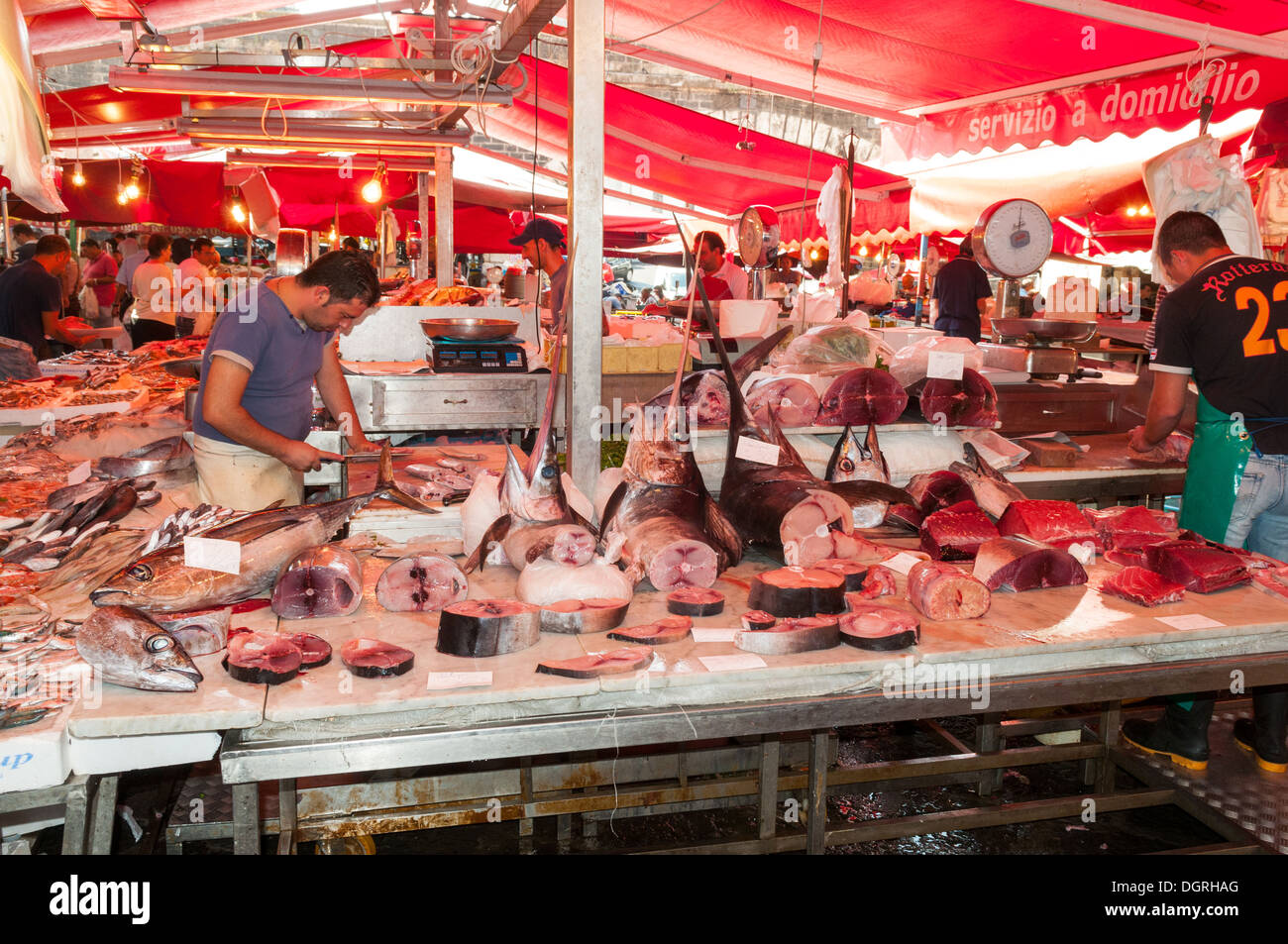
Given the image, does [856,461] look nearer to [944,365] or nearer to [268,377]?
[944,365]

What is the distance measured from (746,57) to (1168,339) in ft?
16.9

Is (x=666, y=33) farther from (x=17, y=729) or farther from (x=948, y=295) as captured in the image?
(x=17, y=729)

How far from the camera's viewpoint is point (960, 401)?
4.01 meters

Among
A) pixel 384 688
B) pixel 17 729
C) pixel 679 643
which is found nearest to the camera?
pixel 17 729

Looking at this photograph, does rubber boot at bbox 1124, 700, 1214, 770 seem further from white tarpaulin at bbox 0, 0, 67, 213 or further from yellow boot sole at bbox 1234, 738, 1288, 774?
white tarpaulin at bbox 0, 0, 67, 213

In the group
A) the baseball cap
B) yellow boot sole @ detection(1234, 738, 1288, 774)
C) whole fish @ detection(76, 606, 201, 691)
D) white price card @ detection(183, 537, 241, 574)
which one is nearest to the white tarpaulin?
white price card @ detection(183, 537, 241, 574)

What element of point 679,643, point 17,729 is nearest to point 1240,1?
point 679,643

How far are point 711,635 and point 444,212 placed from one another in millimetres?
6233

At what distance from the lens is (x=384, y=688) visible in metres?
2.13

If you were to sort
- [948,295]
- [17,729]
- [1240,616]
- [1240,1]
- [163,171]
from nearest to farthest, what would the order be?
[17,729] < [1240,616] < [1240,1] < [948,295] < [163,171]

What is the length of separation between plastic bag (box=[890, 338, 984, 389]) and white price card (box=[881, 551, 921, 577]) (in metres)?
1.14

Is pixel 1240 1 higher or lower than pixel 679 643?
higher

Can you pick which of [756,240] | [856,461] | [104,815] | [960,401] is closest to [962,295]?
[756,240]

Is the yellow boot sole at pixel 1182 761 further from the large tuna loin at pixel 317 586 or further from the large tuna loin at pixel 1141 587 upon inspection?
the large tuna loin at pixel 317 586
